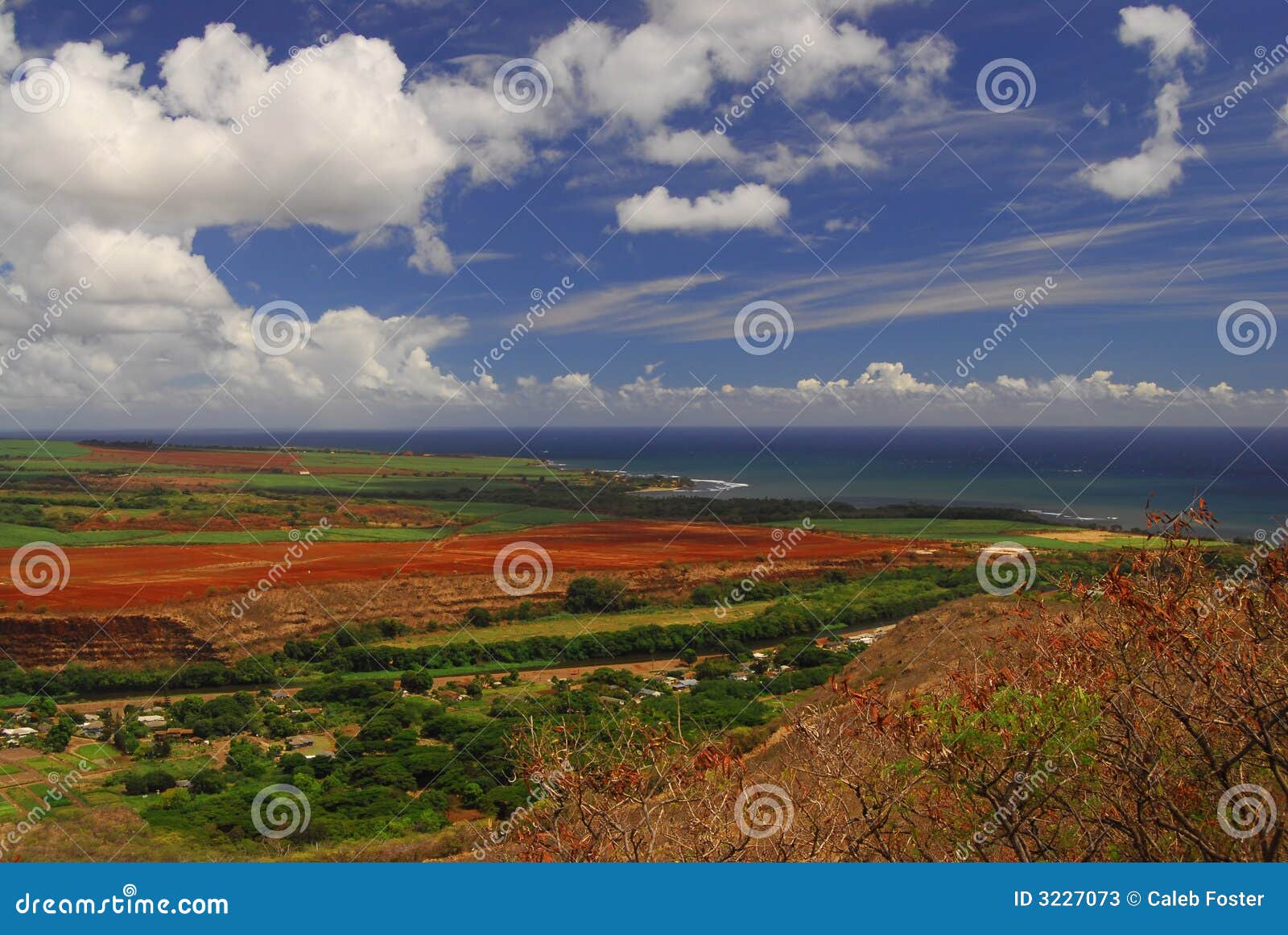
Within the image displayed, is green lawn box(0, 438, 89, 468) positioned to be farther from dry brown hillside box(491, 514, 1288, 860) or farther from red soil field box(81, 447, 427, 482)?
dry brown hillside box(491, 514, 1288, 860)

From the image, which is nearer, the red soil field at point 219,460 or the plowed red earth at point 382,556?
the plowed red earth at point 382,556

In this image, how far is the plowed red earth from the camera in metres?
17.8

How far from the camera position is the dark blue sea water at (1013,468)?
23.8 m

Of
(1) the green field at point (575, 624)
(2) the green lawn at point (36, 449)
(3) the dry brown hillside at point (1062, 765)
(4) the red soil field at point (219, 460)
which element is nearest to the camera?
(3) the dry brown hillside at point (1062, 765)

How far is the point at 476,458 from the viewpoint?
39719mm

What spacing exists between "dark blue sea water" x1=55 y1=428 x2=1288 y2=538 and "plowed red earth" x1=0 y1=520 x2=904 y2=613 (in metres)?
3.54

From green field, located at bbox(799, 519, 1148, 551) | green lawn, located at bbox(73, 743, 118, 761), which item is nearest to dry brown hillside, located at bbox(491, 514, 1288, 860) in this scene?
green lawn, located at bbox(73, 743, 118, 761)

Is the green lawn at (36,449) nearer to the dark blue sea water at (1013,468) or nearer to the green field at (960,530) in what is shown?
the dark blue sea water at (1013,468)

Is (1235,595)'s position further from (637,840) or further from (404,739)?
(404,739)

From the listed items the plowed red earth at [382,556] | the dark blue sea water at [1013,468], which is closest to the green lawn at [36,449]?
the dark blue sea water at [1013,468]

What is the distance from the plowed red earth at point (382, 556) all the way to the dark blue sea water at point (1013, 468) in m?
3.54

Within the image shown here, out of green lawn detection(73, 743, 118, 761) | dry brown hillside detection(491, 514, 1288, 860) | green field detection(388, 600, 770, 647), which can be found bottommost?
dry brown hillside detection(491, 514, 1288, 860)

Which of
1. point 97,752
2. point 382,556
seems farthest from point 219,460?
point 97,752

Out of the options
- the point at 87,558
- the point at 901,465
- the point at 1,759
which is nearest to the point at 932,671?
the point at 1,759
